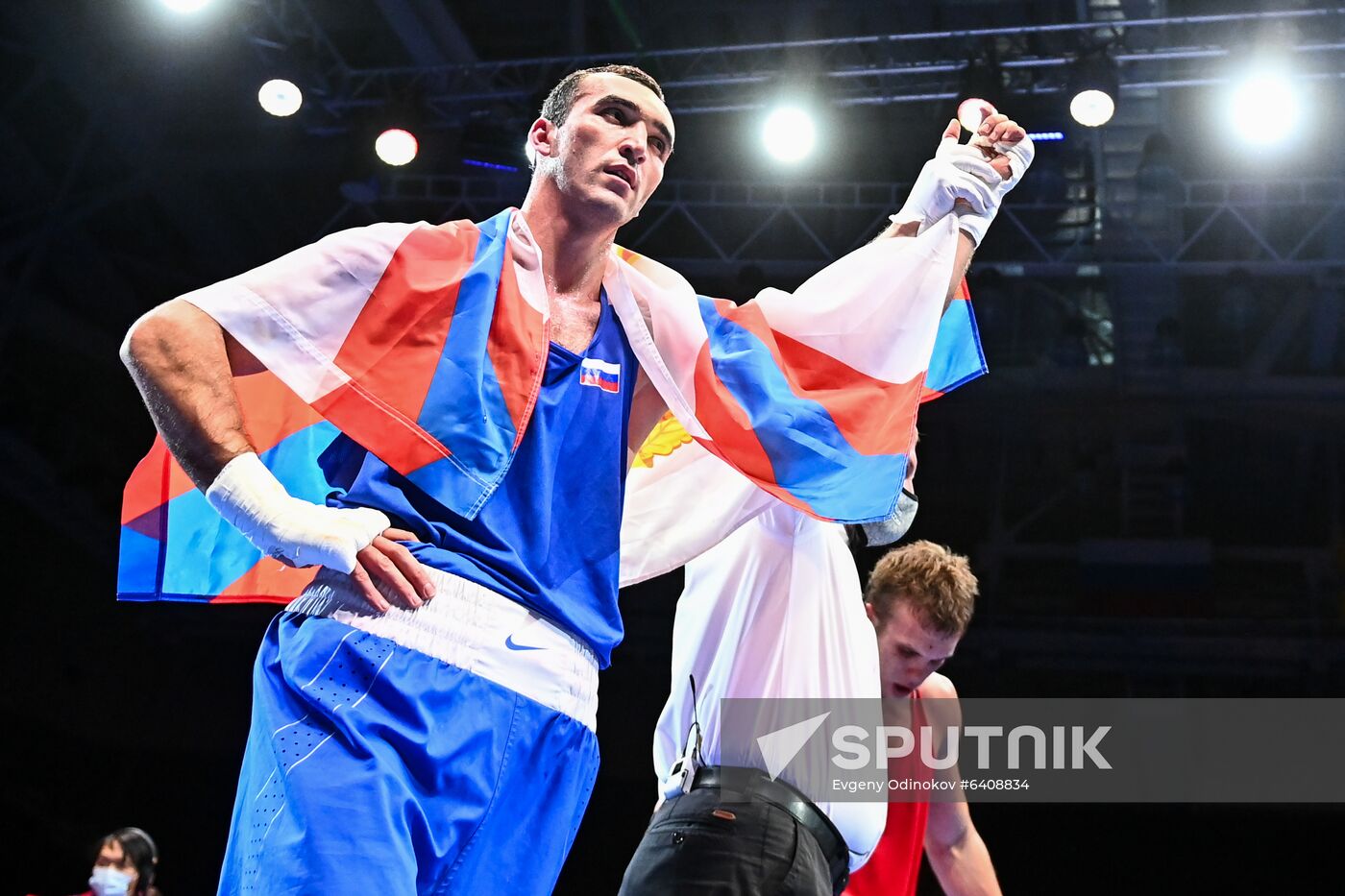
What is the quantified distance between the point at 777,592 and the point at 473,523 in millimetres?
972

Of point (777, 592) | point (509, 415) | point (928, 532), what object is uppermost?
point (928, 532)

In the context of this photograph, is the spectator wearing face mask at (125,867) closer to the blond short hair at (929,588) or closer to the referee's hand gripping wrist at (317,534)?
the blond short hair at (929,588)

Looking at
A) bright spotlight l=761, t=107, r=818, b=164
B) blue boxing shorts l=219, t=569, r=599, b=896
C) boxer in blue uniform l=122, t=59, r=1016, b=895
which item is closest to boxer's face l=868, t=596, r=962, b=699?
boxer in blue uniform l=122, t=59, r=1016, b=895

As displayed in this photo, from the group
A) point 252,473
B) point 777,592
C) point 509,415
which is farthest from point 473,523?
point 777,592

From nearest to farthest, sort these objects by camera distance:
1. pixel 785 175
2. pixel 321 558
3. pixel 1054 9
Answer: pixel 321 558 < pixel 785 175 < pixel 1054 9

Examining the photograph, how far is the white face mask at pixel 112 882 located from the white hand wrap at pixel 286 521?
4.82 m

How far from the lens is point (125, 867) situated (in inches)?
228

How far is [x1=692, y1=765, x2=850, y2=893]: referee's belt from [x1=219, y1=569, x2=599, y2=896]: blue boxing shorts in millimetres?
757

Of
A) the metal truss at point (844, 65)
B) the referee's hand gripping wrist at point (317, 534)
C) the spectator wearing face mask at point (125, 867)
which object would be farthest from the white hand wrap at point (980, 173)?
the spectator wearing face mask at point (125, 867)

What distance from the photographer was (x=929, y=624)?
3.14m

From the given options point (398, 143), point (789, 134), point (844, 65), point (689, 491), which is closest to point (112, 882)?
point (398, 143)

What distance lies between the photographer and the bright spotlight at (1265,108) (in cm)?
642

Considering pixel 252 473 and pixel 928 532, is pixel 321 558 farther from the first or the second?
pixel 928 532

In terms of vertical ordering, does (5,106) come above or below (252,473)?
above
